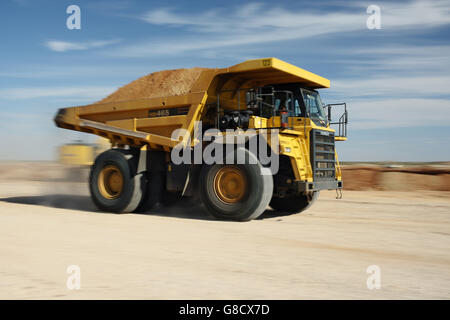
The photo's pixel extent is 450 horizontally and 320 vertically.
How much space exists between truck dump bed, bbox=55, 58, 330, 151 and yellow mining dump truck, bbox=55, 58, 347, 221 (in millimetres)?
22

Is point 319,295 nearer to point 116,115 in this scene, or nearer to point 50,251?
point 50,251

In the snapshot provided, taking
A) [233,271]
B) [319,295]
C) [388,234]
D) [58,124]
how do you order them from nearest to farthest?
[319,295] < [233,271] < [388,234] < [58,124]

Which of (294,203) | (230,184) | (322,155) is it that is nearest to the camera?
(230,184)

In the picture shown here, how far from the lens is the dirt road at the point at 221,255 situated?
4172mm

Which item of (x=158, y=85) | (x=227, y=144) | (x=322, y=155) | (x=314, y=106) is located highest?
(x=158, y=85)

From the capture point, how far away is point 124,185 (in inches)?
400

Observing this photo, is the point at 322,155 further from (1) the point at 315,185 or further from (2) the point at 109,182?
(2) the point at 109,182

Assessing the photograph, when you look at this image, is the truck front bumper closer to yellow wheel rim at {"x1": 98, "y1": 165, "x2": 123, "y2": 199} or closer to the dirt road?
the dirt road

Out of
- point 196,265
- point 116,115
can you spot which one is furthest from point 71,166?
point 196,265

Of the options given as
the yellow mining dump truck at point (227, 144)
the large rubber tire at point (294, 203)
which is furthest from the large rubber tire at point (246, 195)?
the large rubber tire at point (294, 203)

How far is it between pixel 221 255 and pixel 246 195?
2936 millimetres

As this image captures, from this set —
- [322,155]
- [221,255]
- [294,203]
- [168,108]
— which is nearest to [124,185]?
[168,108]

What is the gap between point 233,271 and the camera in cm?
486

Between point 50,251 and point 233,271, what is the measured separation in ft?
8.10
